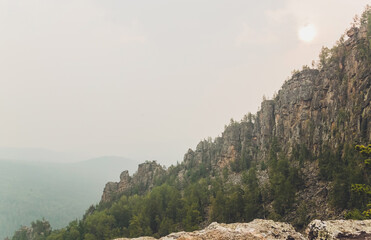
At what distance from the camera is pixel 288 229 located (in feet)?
32.2

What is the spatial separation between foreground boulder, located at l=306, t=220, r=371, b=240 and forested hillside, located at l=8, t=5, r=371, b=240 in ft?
108

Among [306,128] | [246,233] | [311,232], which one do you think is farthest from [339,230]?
[306,128]

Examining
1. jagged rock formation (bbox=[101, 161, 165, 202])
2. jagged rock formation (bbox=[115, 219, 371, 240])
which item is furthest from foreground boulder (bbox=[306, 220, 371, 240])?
jagged rock formation (bbox=[101, 161, 165, 202])

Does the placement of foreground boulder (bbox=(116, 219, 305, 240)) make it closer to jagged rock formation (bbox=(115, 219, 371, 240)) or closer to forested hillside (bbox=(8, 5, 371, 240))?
jagged rock formation (bbox=(115, 219, 371, 240))

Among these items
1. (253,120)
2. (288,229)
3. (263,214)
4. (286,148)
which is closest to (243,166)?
(286,148)

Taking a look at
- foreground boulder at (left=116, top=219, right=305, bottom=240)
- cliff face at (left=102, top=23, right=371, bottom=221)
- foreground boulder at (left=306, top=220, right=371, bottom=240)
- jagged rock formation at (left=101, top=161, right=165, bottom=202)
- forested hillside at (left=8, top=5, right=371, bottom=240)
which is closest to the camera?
foreground boulder at (left=306, top=220, right=371, bottom=240)

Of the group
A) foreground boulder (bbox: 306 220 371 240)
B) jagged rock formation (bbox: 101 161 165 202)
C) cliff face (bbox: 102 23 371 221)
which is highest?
cliff face (bbox: 102 23 371 221)

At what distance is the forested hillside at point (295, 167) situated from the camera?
55312 millimetres

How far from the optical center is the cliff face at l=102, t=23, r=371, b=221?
62719mm

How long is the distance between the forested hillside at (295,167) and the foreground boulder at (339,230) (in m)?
32.8

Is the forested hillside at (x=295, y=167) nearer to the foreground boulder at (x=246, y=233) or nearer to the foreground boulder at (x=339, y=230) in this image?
the foreground boulder at (x=339, y=230)

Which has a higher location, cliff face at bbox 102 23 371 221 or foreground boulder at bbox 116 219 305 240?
cliff face at bbox 102 23 371 221

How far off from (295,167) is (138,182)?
99489 mm

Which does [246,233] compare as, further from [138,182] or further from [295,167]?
[138,182]
